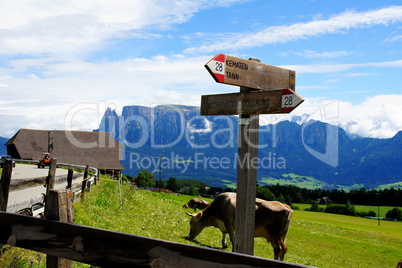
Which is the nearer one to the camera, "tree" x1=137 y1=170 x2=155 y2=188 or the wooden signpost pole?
the wooden signpost pole

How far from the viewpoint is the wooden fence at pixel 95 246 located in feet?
10.5

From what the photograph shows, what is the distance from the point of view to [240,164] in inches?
233

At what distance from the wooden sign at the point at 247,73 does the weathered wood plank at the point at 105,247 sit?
9.81 ft

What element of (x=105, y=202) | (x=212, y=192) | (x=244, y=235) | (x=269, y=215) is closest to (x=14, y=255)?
(x=244, y=235)

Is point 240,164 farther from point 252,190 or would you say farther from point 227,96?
point 227,96

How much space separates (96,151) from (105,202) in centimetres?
5969

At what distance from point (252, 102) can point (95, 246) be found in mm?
3273

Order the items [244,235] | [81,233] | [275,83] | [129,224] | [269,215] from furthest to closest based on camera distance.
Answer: [129,224], [269,215], [275,83], [244,235], [81,233]

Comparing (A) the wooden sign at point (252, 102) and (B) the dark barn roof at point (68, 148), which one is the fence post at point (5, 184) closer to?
(A) the wooden sign at point (252, 102)

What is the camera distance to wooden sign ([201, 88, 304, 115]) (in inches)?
212

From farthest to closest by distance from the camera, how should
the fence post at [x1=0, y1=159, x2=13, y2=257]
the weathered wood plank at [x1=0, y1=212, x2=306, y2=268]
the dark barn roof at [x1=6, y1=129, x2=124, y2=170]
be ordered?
1. the dark barn roof at [x1=6, y1=129, x2=124, y2=170]
2. the fence post at [x1=0, y1=159, x2=13, y2=257]
3. the weathered wood plank at [x1=0, y1=212, x2=306, y2=268]

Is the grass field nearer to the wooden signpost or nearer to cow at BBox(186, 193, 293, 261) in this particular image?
cow at BBox(186, 193, 293, 261)

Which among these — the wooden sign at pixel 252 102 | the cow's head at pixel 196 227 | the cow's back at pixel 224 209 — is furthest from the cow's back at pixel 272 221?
the wooden sign at pixel 252 102

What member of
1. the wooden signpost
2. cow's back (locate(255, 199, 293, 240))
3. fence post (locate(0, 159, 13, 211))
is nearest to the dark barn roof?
cow's back (locate(255, 199, 293, 240))
